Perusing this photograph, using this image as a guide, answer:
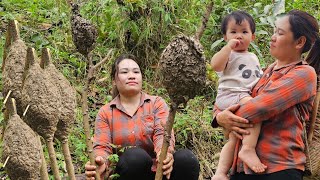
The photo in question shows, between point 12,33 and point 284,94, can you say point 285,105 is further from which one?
point 12,33

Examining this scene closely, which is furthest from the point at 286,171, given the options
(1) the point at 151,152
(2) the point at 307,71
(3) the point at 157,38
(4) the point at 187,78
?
(3) the point at 157,38

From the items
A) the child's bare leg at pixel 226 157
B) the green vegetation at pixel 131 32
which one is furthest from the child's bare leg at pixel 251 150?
the green vegetation at pixel 131 32

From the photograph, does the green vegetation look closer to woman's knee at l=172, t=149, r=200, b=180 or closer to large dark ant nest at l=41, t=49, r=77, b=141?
woman's knee at l=172, t=149, r=200, b=180

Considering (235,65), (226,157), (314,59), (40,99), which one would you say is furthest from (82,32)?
(235,65)

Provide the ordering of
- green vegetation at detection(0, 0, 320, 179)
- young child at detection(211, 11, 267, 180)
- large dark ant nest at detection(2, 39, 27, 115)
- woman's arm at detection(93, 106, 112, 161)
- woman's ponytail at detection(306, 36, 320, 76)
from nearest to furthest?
1. large dark ant nest at detection(2, 39, 27, 115)
2. woman's ponytail at detection(306, 36, 320, 76)
3. young child at detection(211, 11, 267, 180)
4. woman's arm at detection(93, 106, 112, 161)
5. green vegetation at detection(0, 0, 320, 179)

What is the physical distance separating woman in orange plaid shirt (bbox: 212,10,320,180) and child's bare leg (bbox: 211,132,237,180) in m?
0.10

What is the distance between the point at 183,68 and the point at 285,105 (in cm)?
58

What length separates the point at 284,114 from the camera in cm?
185

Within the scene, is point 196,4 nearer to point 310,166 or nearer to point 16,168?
point 310,166

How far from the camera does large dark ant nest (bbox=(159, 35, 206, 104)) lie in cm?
138

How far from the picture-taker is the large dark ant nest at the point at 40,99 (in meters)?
1.26

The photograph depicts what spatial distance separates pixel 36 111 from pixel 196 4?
11.7 feet

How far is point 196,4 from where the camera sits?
470 cm

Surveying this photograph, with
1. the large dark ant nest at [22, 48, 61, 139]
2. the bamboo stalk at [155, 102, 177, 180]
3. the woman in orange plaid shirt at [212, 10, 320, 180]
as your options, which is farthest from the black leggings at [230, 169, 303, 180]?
the large dark ant nest at [22, 48, 61, 139]
